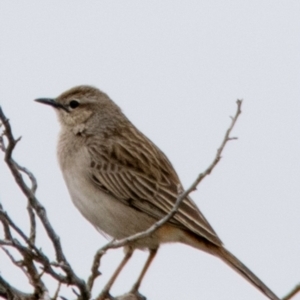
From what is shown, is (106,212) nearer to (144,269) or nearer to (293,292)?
(144,269)

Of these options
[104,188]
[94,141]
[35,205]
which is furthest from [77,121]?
[35,205]

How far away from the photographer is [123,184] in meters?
10.0

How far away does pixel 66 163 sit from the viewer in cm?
1017

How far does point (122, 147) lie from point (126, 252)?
1.45 m

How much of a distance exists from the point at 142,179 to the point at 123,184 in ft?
0.98

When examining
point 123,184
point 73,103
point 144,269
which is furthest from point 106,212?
point 73,103

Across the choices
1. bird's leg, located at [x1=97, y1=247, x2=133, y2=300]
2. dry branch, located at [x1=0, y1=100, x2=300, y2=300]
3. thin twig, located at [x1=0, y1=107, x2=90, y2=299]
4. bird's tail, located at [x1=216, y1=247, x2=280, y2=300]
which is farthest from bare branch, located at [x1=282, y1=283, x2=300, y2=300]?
bird's leg, located at [x1=97, y1=247, x2=133, y2=300]

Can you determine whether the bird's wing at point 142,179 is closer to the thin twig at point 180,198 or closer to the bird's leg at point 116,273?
the bird's leg at point 116,273

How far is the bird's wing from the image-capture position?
31.6ft

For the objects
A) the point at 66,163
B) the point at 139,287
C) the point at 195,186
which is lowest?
the point at 139,287

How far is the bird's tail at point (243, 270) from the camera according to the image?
890 cm

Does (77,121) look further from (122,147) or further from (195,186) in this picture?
(195,186)

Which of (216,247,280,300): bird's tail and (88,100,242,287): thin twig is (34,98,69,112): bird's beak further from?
(88,100,242,287): thin twig

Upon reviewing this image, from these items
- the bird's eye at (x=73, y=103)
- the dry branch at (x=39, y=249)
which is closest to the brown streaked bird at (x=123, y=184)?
the bird's eye at (x=73, y=103)
